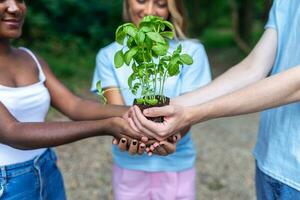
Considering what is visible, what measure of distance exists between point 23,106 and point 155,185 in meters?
0.85

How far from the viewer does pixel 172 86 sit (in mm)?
2607

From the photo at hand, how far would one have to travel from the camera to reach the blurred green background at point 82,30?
11750 mm

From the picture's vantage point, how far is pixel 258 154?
7.09 ft

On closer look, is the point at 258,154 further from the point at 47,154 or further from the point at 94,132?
the point at 47,154

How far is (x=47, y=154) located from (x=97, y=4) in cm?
1112

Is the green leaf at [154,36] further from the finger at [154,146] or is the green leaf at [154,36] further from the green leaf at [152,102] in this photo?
the finger at [154,146]

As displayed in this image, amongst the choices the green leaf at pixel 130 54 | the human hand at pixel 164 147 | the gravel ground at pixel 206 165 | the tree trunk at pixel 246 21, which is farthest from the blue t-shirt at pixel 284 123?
the tree trunk at pixel 246 21

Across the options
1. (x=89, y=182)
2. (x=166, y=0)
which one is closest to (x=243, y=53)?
(x=89, y=182)

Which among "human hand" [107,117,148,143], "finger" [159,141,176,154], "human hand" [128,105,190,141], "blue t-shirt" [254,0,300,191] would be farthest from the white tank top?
"blue t-shirt" [254,0,300,191]

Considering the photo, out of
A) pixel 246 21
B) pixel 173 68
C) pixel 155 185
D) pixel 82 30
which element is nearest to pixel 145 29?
pixel 173 68

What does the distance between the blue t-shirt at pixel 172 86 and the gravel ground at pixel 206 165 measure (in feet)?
7.55

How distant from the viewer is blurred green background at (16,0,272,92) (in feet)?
38.5

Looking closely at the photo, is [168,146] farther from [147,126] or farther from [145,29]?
[145,29]

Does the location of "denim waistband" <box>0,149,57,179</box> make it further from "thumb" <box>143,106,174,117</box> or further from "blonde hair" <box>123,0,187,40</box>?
"blonde hair" <box>123,0,187,40</box>
